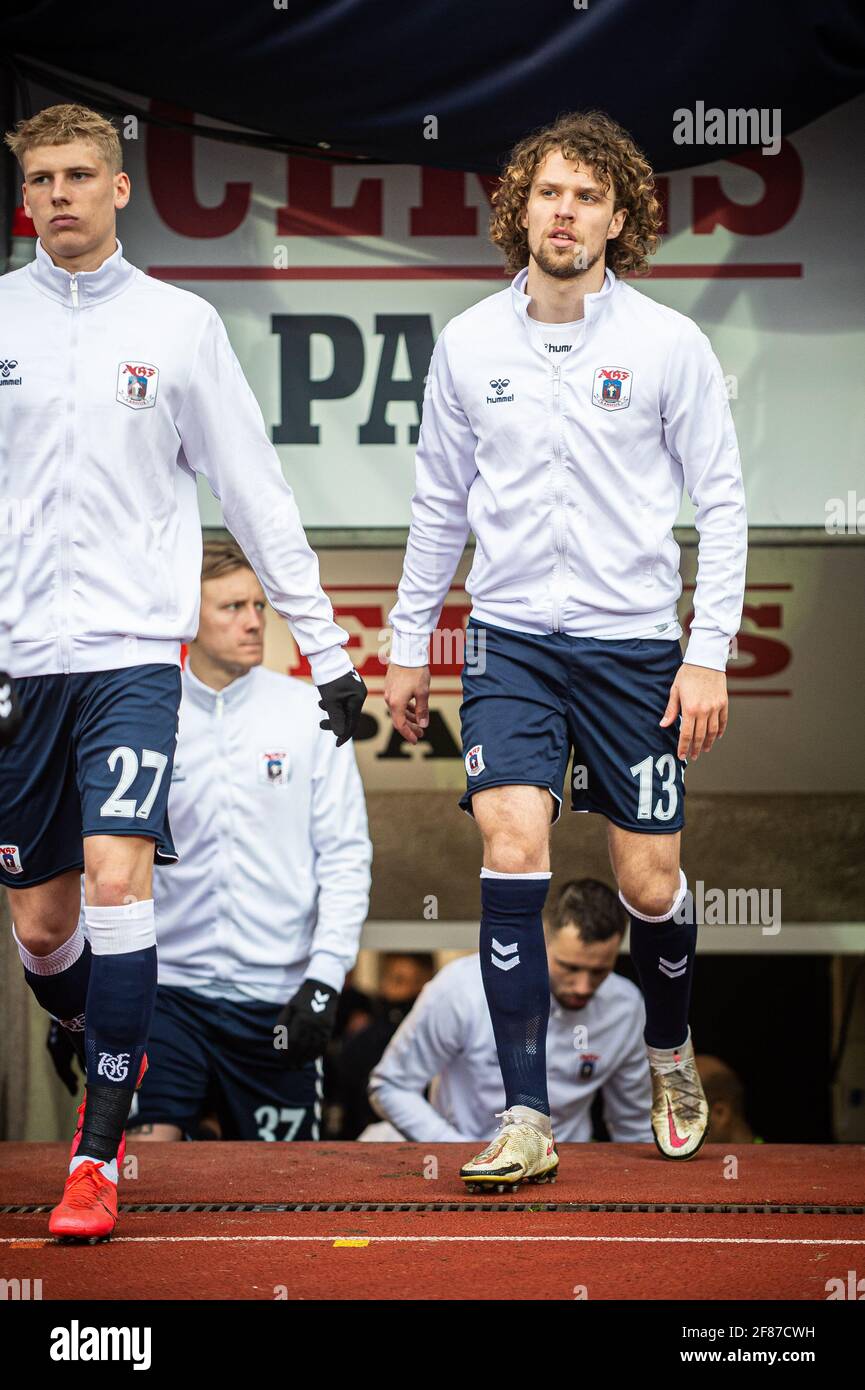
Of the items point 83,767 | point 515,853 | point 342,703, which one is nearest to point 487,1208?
point 515,853

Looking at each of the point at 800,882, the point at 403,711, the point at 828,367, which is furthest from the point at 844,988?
the point at 403,711

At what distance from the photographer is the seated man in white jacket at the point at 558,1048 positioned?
6.05m

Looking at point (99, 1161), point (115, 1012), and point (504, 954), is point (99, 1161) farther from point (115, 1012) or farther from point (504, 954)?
point (504, 954)

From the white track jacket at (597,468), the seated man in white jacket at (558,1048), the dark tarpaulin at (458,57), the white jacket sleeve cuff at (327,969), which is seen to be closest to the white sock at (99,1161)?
the white track jacket at (597,468)

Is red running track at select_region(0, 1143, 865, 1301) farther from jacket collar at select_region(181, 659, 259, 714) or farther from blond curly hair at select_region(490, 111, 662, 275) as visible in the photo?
blond curly hair at select_region(490, 111, 662, 275)

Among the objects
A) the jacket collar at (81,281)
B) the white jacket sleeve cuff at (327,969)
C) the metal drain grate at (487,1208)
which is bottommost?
the metal drain grate at (487,1208)

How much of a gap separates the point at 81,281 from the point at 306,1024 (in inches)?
94.7

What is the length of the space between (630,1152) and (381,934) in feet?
7.14

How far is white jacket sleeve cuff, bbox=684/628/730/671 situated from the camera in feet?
14.0

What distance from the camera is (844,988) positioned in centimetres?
765

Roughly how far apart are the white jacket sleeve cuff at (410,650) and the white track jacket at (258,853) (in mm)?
1486

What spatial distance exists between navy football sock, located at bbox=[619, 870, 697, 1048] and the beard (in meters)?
1.42

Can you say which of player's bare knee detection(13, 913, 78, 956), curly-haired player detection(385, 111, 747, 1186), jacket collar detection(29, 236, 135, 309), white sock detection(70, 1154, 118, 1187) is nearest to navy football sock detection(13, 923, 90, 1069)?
player's bare knee detection(13, 913, 78, 956)

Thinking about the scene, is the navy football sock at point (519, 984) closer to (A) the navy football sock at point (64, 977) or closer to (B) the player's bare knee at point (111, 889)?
(B) the player's bare knee at point (111, 889)
